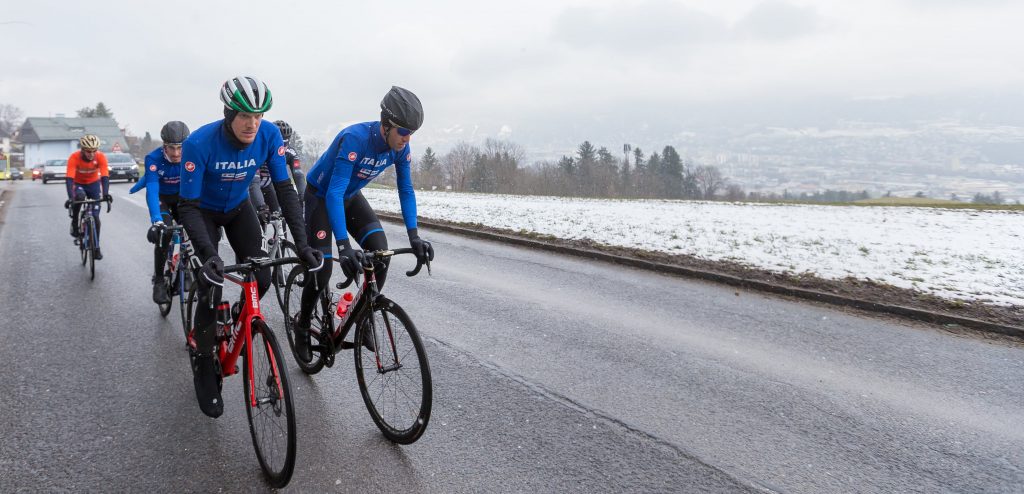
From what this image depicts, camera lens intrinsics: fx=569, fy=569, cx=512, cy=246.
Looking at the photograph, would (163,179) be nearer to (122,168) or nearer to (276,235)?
(276,235)

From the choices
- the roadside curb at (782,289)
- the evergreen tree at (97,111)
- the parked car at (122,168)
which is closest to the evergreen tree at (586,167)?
the parked car at (122,168)

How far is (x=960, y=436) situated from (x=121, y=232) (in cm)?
1407

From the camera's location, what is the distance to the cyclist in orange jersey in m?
8.19

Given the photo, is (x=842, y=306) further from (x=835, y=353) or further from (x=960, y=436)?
(x=960, y=436)

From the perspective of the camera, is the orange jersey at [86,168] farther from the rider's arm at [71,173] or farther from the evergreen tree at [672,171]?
the evergreen tree at [672,171]

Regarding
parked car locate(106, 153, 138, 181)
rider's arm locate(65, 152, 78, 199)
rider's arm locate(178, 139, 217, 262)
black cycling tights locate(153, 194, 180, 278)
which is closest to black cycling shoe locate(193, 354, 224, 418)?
rider's arm locate(178, 139, 217, 262)

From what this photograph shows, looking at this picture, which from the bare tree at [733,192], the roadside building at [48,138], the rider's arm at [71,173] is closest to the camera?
the rider's arm at [71,173]

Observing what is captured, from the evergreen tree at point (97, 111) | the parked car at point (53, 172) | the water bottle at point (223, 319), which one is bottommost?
the water bottle at point (223, 319)

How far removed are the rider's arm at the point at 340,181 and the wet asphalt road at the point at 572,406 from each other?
125 centimetres

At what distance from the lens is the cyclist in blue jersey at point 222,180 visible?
10.4 ft

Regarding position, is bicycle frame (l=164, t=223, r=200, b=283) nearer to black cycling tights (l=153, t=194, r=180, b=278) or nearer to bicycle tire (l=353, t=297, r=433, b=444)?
black cycling tights (l=153, t=194, r=180, b=278)

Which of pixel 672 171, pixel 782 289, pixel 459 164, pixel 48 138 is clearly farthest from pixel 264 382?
pixel 48 138

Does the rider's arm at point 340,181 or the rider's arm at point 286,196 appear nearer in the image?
the rider's arm at point 286,196

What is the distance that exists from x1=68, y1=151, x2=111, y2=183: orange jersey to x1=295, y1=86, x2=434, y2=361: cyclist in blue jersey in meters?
6.05
